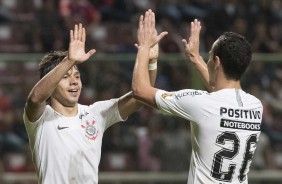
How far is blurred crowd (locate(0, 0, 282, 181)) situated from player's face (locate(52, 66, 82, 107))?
472 cm

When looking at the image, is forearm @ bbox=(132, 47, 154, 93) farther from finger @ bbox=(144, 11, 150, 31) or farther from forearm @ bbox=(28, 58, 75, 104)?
forearm @ bbox=(28, 58, 75, 104)

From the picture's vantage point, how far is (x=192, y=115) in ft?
17.7

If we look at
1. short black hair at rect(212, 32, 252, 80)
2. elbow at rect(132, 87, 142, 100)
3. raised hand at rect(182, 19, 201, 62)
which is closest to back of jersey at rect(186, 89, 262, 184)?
short black hair at rect(212, 32, 252, 80)

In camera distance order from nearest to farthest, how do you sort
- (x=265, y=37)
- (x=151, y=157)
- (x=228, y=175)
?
(x=228, y=175) → (x=151, y=157) → (x=265, y=37)

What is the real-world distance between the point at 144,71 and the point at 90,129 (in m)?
0.72

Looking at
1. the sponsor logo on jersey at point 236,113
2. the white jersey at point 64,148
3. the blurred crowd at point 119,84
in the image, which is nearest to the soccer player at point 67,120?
the white jersey at point 64,148

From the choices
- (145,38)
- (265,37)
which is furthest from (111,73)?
(145,38)

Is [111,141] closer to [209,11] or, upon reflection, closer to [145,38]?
[209,11]

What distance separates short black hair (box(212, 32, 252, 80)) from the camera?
17.5 feet

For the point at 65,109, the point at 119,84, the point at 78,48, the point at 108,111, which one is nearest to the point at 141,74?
the point at 78,48

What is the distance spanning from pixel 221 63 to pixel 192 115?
404mm

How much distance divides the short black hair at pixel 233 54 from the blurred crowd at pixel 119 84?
213 inches

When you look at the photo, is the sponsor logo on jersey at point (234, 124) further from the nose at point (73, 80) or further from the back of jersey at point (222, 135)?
the nose at point (73, 80)

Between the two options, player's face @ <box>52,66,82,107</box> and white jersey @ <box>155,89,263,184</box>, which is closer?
white jersey @ <box>155,89,263,184</box>
